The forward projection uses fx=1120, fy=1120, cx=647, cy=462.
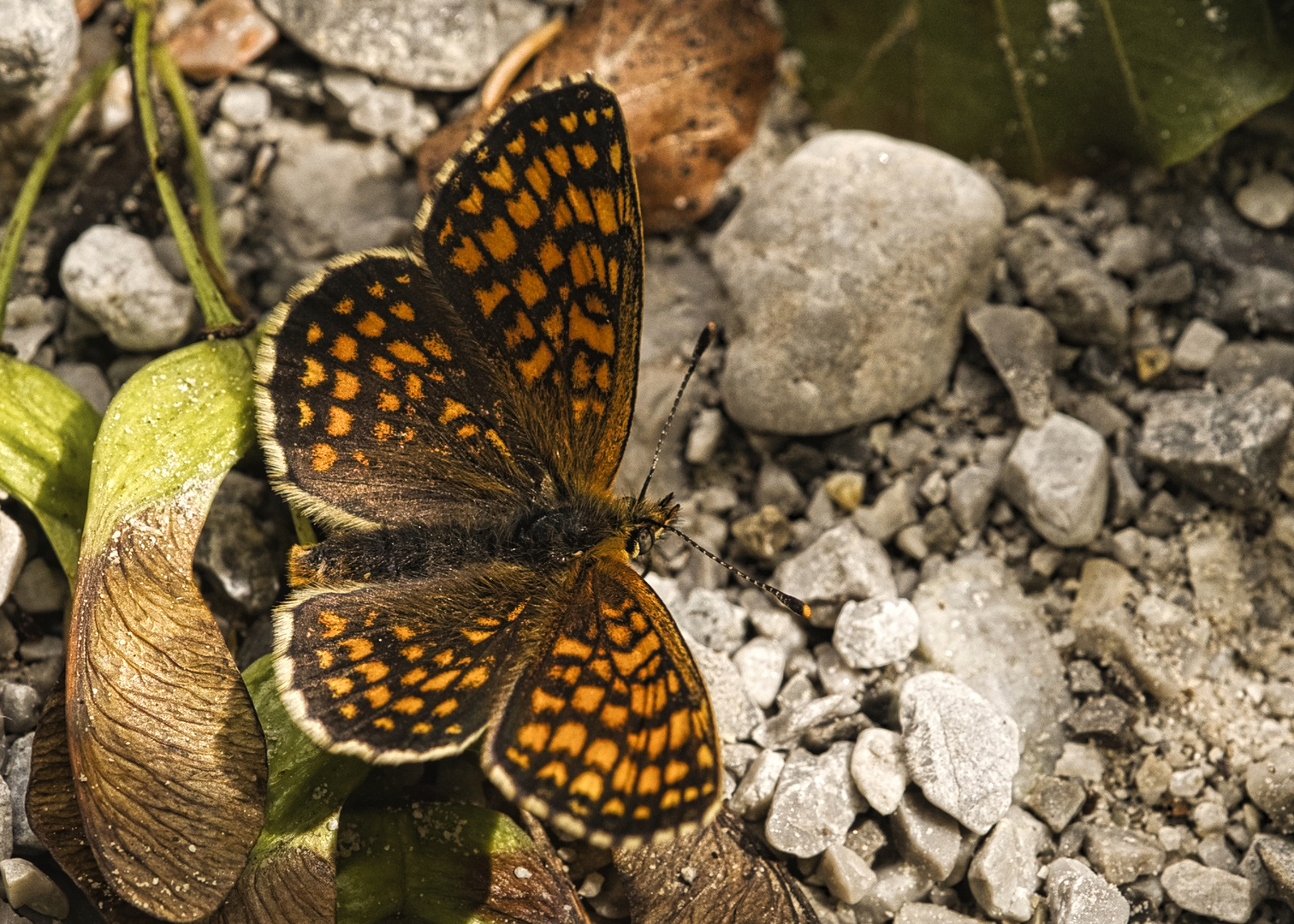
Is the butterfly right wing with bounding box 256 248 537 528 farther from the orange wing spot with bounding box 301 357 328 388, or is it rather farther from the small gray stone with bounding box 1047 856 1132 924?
the small gray stone with bounding box 1047 856 1132 924

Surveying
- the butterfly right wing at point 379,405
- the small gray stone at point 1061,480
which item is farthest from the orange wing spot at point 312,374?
the small gray stone at point 1061,480

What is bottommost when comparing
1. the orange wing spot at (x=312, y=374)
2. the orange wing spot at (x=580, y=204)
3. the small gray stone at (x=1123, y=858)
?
the small gray stone at (x=1123, y=858)

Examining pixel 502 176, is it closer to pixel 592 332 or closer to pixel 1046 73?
pixel 592 332

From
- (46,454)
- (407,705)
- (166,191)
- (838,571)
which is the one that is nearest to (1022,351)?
(838,571)

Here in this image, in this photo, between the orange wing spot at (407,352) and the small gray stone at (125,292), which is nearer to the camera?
the orange wing spot at (407,352)

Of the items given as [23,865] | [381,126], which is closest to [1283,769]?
[23,865]

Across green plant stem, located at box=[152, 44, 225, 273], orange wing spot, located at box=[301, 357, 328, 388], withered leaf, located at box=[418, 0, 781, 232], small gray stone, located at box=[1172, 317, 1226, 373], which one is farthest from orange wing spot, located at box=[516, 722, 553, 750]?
small gray stone, located at box=[1172, 317, 1226, 373]

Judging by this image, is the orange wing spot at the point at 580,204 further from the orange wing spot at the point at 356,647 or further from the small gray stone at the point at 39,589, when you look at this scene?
the small gray stone at the point at 39,589
